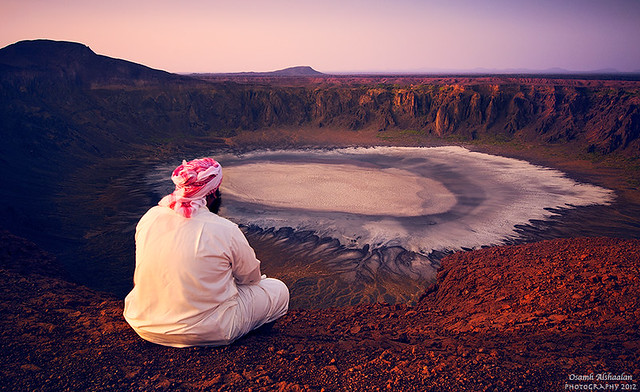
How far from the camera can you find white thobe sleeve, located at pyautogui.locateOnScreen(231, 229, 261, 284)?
117 inches

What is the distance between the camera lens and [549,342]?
12.3ft

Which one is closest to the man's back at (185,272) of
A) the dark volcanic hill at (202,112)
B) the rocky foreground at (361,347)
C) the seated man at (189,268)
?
the seated man at (189,268)

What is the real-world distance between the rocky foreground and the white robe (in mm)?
262

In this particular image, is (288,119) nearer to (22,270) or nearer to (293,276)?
(293,276)

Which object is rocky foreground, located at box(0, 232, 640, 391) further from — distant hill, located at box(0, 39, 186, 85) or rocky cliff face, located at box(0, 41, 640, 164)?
distant hill, located at box(0, 39, 186, 85)

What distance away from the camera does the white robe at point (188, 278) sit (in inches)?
111

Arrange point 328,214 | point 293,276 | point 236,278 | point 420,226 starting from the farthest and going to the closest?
1. point 328,214
2. point 420,226
3. point 293,276
4. point 236,278

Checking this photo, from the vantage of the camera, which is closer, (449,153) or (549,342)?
(549,342)

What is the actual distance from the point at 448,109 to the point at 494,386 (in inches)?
1470

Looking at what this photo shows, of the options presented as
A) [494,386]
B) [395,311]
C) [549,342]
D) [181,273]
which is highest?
[181,273]

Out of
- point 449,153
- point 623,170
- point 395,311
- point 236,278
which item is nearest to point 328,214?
point 395,311

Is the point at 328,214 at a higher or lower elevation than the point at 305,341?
lower

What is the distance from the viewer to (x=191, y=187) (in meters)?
2.87

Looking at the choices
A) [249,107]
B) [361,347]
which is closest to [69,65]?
[249,107]
